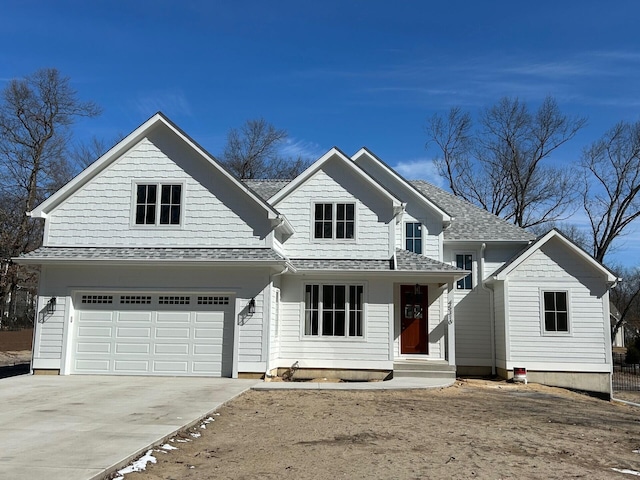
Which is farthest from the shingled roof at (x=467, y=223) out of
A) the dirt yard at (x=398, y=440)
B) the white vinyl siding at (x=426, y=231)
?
the dirt yard at (x=398, y=440)

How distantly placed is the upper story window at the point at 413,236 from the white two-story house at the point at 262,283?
52 centimetres

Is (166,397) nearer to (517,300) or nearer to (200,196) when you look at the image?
(200,196)

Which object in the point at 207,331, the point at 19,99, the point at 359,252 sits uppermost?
the point at 19,99

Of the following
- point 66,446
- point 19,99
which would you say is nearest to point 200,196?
point 66,446

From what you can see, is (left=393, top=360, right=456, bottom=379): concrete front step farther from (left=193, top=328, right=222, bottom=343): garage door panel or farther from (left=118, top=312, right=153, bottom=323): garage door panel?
(left=118, top=312, right=153, bottom=323): garage door panel

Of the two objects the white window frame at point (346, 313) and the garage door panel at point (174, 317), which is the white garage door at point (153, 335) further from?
the white window frame at point (346, 313)

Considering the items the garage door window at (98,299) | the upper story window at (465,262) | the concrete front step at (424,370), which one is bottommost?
the concrete front step at (424,370)

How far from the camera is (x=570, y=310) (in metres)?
17.7

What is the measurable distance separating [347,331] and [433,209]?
546cm

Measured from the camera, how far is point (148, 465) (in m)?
6.51

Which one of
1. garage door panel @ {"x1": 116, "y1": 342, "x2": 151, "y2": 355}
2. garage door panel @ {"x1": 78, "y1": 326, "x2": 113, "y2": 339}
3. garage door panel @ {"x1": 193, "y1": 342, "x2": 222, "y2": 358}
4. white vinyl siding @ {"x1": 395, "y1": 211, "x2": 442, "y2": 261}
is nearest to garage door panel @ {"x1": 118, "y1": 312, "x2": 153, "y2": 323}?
garage door panel @ {"x1": 78, "y1": 326, "x2": 113, "y2": 339}

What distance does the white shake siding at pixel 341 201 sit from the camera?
17266 millimetres

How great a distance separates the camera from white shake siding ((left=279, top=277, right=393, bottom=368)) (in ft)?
53.8

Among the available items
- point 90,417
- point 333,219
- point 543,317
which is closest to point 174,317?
point 333,219
